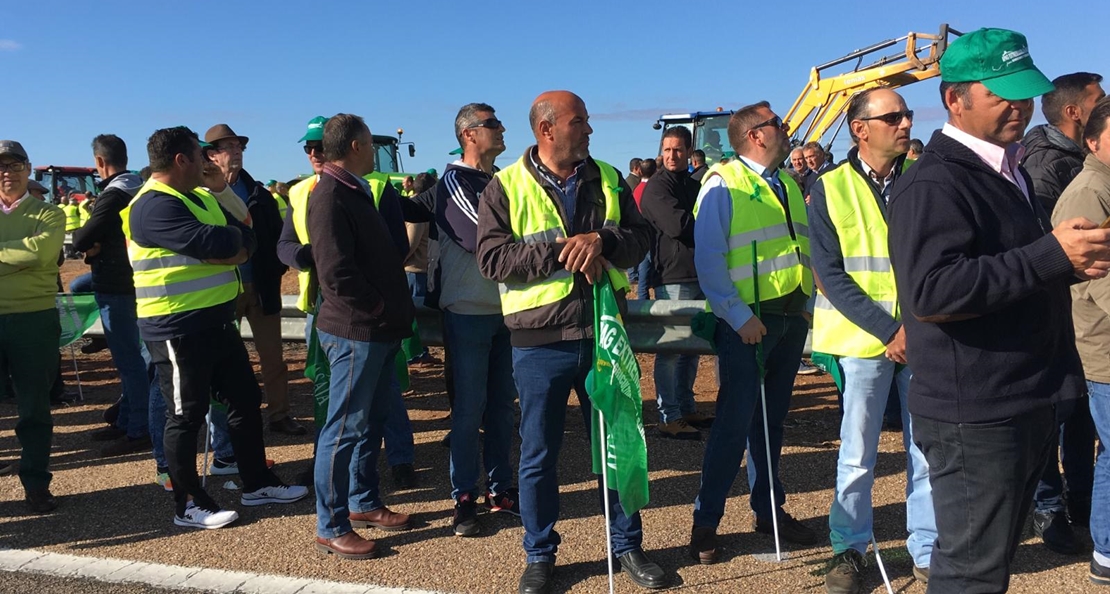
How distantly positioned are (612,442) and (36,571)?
285 centimetres

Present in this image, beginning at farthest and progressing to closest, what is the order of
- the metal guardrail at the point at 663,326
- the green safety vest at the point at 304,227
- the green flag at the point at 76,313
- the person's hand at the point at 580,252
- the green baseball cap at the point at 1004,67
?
the green flag at the point at 76,313, the metal guardrail at the point at 663,326, the green safety vest at the point at 304,227, the person's hand at the point at 580,252, the green baseball cap at the point at 1004,67

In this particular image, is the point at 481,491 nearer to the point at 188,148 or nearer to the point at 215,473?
the point at 215,473

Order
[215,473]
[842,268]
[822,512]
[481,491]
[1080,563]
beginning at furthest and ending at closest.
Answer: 1. [215,473]
2. [481,491]
3. [822,512]
4. [1080,563]
5. [842,268]

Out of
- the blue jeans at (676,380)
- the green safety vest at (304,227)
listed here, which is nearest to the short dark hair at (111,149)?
the green safety vest at (304,227)

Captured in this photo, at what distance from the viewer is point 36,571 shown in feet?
14.4

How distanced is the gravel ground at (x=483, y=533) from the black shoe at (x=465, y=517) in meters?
0.06

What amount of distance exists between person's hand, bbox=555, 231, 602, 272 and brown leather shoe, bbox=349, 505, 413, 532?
1.90 m

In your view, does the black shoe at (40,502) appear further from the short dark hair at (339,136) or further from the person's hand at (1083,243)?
the person's hand at (1083,243)

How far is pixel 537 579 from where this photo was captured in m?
3.94

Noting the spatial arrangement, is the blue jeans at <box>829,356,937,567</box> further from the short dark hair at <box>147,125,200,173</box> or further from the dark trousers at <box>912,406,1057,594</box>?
the short dark hair at <box>147,125,200,173</box>

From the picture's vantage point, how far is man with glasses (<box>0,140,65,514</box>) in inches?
209

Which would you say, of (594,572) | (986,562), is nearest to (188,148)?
(594,572)

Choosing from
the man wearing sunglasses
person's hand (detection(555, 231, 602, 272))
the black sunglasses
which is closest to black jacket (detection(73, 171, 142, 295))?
the black sunglasses

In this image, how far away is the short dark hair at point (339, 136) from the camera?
4477mm
